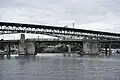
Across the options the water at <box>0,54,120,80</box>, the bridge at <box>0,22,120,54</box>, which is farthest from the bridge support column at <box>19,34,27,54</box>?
the water at <box>0,54,120,80</box>

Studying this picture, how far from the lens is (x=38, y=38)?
17175 centimetres

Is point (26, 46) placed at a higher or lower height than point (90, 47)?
higher

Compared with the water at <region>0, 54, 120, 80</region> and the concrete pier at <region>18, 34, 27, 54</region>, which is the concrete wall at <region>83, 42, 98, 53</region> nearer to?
the concrete pier at <region>18, 34, 27, 54</region>

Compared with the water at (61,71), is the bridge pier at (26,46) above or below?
above

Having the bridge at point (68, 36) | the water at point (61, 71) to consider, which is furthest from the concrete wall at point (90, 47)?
the water at point (61, 71)

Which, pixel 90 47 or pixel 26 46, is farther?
pixel 90 47

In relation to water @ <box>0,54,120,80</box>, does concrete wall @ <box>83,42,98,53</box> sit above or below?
above

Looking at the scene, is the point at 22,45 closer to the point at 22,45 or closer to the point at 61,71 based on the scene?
the point at 22,45

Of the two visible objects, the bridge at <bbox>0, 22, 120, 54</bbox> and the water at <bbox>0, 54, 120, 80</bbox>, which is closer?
the water at <bbox>0, 54, 120, 80</bbox>

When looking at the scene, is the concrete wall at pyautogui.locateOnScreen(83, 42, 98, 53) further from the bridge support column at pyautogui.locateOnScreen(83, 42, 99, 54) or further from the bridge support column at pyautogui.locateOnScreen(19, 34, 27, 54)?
the bridge support column at pyautogui.locateOnScreen(19, 34, 27, 54)

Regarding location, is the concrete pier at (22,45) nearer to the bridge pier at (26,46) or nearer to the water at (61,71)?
the bridge pier at (26,46)

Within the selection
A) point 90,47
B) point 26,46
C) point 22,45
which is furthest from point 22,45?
point 90,47

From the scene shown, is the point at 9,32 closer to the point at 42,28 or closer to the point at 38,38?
the point at 42,28

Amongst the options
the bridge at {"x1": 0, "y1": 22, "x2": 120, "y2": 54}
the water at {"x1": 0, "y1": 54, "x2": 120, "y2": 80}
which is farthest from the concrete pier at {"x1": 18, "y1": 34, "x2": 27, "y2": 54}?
the water at {"x1": 0, "y1": 54, "x2": 120, "y2": 80}
